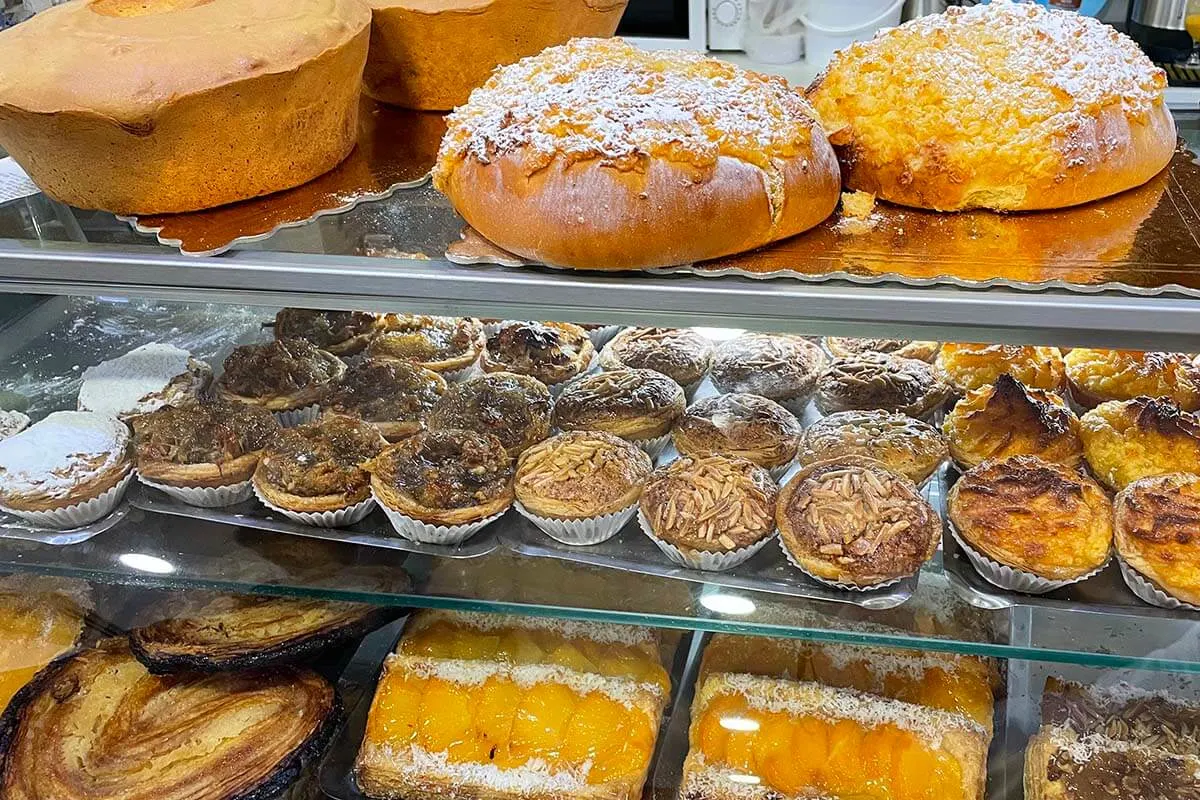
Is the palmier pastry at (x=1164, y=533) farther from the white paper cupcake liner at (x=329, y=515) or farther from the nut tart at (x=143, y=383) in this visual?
the nut tart at (x=143, y=383)

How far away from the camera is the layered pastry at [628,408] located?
2188 millimetres

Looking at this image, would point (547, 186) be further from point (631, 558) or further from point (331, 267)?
point (631, 558)

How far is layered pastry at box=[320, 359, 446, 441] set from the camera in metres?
2.28

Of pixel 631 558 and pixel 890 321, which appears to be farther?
pixel 631 558

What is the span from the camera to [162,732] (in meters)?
2.15

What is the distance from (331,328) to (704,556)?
1.31 metres

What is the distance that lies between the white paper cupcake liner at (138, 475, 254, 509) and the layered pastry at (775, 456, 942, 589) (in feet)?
3.82

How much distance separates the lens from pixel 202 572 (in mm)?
2066

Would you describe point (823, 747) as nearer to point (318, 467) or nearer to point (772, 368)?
point (772, 368)

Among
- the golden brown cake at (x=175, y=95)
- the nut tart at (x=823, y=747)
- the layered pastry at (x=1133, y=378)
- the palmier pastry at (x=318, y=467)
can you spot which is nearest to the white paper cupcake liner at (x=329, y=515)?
the palmier pastry at (x=318, y=467)

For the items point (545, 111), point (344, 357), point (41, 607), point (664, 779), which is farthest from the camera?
point (344, 357)

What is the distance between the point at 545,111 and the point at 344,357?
1.29 meters

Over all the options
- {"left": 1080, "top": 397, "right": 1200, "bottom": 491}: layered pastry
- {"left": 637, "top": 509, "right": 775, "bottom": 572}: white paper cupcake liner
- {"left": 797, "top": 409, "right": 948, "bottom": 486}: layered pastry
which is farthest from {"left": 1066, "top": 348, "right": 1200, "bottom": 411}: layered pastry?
{"left": 637, "top": 509, "right": 775, "bottom": 572}: white paper cupcake liner

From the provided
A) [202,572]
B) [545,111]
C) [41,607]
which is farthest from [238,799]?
[545,111]
